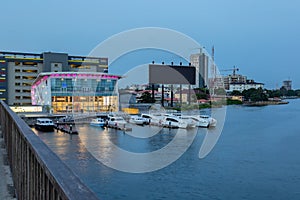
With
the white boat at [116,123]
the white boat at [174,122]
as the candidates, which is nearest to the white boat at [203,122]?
the white boat at [174,122]

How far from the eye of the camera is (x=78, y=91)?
19.8m

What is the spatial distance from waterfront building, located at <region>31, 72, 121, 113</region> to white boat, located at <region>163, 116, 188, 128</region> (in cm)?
476

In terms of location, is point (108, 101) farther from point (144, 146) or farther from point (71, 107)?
point (144, 146)

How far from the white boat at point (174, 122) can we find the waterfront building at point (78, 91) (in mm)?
4764

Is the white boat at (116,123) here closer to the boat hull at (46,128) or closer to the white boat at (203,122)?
the boat hull at (46,128)

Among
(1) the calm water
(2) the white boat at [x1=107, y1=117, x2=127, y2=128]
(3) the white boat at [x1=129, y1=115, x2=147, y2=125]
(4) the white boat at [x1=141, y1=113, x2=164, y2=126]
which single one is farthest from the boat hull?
(4) the white boat at [x1=141, y1=113, x2=164, y2=126]

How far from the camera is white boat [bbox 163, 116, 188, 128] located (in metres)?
16.4

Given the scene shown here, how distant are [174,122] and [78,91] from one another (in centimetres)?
655

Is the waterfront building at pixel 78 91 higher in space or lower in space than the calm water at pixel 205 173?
higher

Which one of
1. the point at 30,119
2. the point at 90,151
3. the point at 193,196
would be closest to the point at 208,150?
the point at 90,151

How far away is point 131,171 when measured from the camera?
7.74 metres

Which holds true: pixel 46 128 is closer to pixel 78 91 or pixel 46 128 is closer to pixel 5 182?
pixel 78 91

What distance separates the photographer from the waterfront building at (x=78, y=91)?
19.6m

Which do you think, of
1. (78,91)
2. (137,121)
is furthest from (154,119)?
(78,91)
